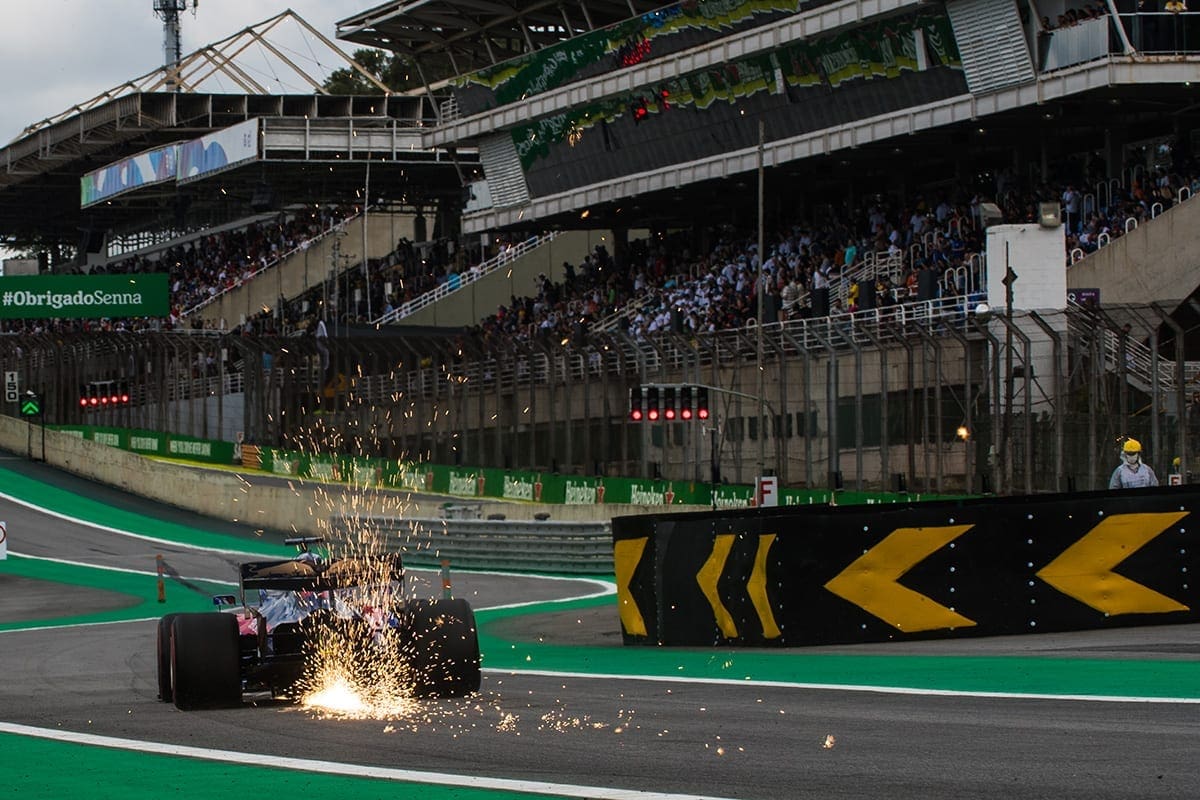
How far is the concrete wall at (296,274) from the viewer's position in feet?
257

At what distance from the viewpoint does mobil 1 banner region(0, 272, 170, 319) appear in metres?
65.1

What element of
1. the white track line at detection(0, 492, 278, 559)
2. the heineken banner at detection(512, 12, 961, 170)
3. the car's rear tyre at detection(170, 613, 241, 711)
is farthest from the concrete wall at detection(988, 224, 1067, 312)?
the car's rear tyre at detection(170, 613, 241, 711)

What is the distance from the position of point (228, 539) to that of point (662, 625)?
27595 millimetres

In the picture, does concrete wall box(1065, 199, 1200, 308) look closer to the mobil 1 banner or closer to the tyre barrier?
the tyre barrier

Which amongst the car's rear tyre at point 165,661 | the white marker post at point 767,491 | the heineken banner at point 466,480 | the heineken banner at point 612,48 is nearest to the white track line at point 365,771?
the car's rear tyre at point 165,661

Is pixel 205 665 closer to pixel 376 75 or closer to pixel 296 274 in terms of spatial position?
pixel 296 274

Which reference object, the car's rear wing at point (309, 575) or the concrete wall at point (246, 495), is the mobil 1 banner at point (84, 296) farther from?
the car's rear wing at point (309, 575)

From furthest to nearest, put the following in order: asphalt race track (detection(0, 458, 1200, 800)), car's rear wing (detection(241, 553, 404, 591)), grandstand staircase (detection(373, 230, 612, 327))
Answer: grandstand staircase (detection(373, 230, 612, 327))
car's rear wing (detection(241, 553, 404, 591))
asphalt race track (detection(0, 458, 1200, 800))

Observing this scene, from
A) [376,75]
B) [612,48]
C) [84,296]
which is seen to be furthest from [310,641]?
[376,75]

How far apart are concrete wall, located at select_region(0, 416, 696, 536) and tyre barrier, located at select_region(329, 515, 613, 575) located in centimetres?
321

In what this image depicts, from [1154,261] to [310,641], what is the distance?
2509cm

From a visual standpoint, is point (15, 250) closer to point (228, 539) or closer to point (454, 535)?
point (228, 539)

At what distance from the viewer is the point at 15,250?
11794 cm

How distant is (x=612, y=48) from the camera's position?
173 feet
